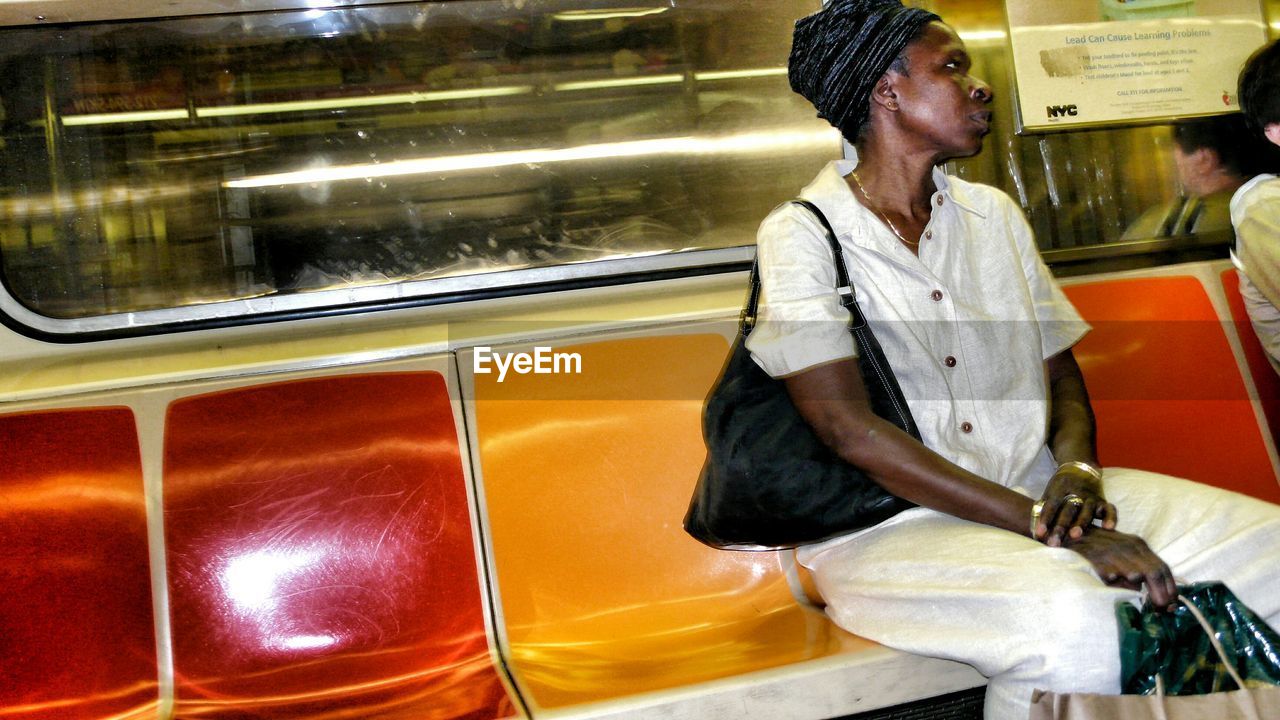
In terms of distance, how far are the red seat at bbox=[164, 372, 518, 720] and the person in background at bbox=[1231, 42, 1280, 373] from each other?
2.07 metres

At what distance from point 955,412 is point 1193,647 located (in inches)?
21.9

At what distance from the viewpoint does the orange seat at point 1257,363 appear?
9.48 ft

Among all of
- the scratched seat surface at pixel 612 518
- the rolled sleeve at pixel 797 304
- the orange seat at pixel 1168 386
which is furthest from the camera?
the orange seat at pixel 1168 386

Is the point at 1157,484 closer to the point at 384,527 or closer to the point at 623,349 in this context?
the point at 623,349

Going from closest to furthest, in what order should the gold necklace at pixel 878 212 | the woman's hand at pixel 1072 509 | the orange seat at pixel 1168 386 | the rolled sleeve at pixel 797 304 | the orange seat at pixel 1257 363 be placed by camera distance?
the woman's hand at pixel 1072 509 → the rolled sleeve at pixel 797 304 → the gold necklace at pixel 878 212 → the orange seat at pixel 1168 386 → the orange seat at pixel 1257 363

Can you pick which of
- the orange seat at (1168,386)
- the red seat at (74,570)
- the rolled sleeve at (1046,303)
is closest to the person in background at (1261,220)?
the orange seat at (1168,386)

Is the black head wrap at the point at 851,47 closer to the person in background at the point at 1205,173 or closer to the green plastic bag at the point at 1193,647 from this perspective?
the green plastic bag at the point at 1193,647

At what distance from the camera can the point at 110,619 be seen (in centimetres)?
214

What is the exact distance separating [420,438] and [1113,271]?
2.17m

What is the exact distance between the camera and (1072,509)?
5.56 feet

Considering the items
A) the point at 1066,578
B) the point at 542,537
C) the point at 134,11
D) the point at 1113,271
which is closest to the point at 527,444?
the point at 542,537

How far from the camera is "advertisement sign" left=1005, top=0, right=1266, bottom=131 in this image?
3.18 m

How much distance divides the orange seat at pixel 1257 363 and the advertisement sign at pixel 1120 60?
0.64m
